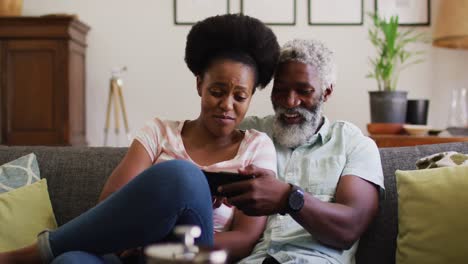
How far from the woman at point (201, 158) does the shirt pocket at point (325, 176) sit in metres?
0.13

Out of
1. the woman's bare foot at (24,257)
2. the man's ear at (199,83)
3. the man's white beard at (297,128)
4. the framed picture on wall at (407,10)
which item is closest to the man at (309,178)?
the man's white beard at (297,128)

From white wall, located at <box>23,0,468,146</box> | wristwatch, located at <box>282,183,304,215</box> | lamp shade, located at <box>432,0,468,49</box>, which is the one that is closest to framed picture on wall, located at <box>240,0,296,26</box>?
white wall, located at <box>23,0,468,146</box>

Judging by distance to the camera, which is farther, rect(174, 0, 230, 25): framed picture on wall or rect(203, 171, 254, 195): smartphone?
rect(174, 0, 230, 25): framed picture on wall

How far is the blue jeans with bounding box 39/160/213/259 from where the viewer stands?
1.32 metres

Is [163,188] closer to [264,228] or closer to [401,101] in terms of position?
[264,228]

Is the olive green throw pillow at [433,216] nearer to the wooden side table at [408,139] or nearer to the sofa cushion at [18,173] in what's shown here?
the sofa cushion at [18,173]

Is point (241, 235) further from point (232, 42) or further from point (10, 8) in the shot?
point (10, 8)

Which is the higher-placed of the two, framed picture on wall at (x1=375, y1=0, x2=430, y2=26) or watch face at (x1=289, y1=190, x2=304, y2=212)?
framed picture on wall at (x1=375, y1=0, x2=430, y2=26)

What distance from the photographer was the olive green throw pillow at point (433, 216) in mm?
1674

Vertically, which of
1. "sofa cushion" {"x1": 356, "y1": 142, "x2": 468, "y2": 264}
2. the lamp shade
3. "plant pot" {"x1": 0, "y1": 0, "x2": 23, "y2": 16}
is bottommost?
"sofa cushion" {"x1": 356, "y1": 142, "x2": 468, "y2": 264}

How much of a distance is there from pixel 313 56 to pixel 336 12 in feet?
7.61

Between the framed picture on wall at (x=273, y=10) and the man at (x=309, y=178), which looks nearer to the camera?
the man at (x=309, y=178)

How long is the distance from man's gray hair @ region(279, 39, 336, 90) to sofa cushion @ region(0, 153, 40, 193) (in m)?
0.87

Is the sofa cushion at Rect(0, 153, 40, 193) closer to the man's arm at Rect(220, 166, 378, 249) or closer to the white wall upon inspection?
the man's arm at Rect(220, 166, 378, 249)
